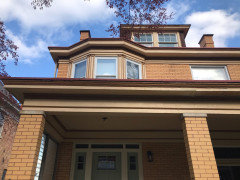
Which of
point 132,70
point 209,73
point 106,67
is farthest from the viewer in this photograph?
point 209,73

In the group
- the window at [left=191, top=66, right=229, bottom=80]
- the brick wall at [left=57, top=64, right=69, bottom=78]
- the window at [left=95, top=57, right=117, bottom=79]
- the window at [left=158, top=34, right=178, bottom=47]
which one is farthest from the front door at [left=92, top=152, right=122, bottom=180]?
the window at [left=158, top=34, right=178, bottom=47]

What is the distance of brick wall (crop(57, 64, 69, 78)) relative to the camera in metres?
8.62

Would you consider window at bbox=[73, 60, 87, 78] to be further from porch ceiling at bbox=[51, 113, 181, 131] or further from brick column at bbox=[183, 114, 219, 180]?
brick column at bbox=[183, 114, 219, 180]

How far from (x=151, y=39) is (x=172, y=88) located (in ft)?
20.5

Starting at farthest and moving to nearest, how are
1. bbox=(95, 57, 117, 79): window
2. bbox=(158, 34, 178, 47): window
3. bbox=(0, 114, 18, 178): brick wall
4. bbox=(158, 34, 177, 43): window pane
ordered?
1. bbox=(0, 114, 18, 178): brick wall
2. bbox=(158, 34, 177, 43): window pane
3. bbox=(158, 34, 178, 47): window
4. bbox=(95, 57, 117, 79): window

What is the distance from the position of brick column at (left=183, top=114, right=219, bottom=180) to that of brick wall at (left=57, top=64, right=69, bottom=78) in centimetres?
564

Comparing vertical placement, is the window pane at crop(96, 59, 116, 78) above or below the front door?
above

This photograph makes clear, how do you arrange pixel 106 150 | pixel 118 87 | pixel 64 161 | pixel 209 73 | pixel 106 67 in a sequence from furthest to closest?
pixel 209 73 < pixel 106 67 < pixel 106 150 < pixel 64 161 < pixel 118 87

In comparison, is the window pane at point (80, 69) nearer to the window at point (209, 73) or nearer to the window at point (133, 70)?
the window at point (133, 70)

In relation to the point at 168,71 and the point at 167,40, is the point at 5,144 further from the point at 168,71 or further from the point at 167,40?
the point at 167,40

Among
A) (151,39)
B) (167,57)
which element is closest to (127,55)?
(167,57)

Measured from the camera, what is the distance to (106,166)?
298 inches

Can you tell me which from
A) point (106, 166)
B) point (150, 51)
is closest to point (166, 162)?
point (106, 166)

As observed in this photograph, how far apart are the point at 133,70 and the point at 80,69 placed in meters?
2.38
